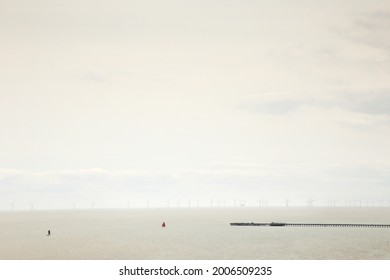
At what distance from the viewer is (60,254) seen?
371 ft

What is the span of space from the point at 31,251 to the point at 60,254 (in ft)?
47.7

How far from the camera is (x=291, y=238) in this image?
153 m
